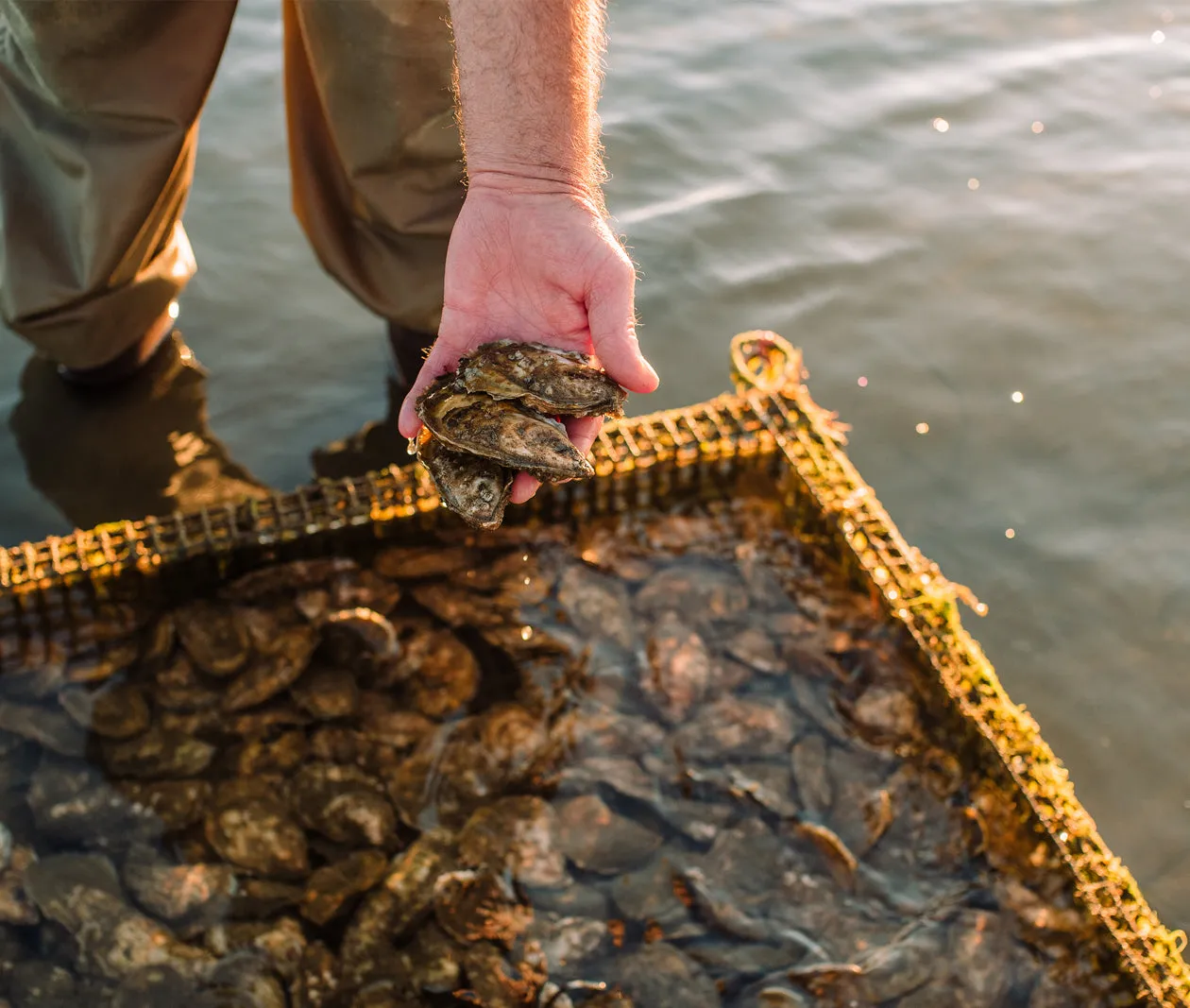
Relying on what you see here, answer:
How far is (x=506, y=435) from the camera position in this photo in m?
2.63

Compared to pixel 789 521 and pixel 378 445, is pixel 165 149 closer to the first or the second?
pixel 378 445

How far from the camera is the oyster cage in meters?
2.98

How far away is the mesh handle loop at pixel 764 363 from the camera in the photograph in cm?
400

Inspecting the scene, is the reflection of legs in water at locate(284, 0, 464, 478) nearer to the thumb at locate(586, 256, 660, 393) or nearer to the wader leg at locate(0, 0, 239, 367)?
the wader leg at locate(0, 0, 239, 367)

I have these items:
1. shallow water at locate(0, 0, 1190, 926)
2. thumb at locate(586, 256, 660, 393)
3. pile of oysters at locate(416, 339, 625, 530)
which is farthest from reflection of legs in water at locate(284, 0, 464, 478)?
thumb at locate(586, 256, 660, 393)

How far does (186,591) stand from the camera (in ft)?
11.7

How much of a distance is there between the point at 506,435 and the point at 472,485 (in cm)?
15

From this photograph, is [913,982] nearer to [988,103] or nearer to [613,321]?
[613,321]

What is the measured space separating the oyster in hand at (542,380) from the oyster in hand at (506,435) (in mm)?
27

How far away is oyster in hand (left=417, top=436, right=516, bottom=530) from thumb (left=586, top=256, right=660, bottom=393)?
0.38 metres

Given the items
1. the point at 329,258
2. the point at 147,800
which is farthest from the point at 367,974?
the point at 329,258

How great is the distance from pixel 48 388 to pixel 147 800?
1938 mm

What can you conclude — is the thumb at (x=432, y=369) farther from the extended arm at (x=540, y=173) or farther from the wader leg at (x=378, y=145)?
the wader leg at (x=378, y=145)

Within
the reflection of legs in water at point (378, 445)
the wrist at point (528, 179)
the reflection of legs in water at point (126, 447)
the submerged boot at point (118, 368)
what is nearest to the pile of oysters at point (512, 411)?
the wrist at point (528, 179)
